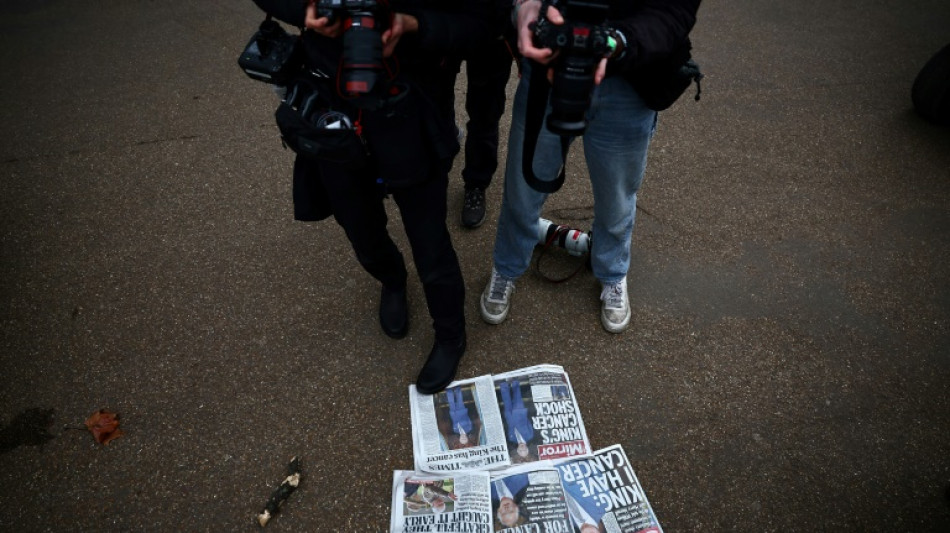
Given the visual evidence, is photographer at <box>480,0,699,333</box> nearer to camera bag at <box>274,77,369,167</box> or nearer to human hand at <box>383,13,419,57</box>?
human hand at <box>383,13,419,57</box>

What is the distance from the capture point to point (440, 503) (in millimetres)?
1778

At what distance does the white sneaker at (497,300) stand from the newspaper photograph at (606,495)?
65 centimetres

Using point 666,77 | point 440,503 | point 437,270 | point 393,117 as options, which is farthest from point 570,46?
point 440,503

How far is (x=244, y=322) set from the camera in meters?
2.32

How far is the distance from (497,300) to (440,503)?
0.84m

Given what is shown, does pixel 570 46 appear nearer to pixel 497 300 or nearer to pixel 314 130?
pixel 314 130

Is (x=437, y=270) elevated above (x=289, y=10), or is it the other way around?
(x=289, y=10)

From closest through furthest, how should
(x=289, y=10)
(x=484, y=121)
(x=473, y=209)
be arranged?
(x=289, y=10) → (x=484, y=121) → (x=473, y=209)

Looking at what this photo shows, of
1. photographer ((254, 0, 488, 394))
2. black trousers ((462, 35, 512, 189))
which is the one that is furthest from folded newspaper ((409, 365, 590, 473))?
black trousers ((462, 35, 512, 189))

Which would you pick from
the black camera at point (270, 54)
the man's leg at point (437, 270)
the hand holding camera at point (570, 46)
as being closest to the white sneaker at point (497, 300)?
the man's leg at point (437, 270)

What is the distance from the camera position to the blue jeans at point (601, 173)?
1.65 meters

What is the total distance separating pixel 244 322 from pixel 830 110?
11.9 feet

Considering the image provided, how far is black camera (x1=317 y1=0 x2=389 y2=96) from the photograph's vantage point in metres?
1.22

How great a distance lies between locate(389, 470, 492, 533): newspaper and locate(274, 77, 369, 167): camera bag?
1.06 m
